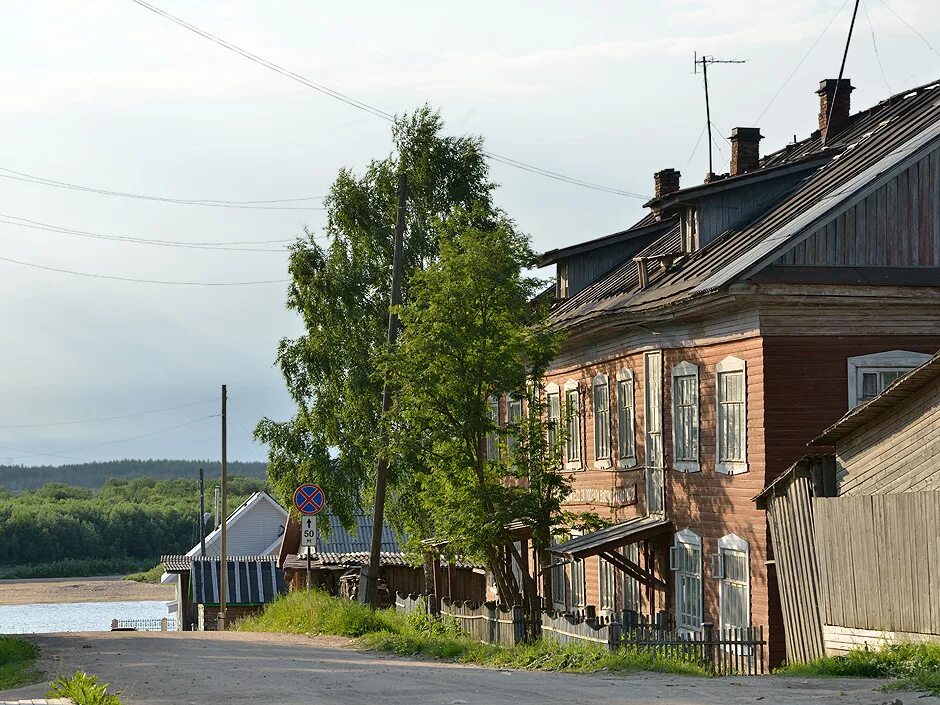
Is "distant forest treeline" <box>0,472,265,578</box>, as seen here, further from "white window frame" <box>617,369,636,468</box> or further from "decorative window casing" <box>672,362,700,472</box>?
"decorative window casing" <box>672,362,700,472</box>

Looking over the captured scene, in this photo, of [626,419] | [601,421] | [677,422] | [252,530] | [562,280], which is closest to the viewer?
[677,422]

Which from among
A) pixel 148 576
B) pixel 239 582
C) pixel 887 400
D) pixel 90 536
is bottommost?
pixel 148 576

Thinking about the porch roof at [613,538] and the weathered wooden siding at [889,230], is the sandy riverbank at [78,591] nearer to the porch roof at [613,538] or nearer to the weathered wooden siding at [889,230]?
the porch roof at [613,538]

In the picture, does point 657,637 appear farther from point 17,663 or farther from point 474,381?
point 17,663

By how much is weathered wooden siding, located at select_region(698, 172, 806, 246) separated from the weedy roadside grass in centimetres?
793

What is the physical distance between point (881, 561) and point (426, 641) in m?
8.99

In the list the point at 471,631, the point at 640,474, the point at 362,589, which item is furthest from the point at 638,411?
the point at 362,589

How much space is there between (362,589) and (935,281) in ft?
49.1

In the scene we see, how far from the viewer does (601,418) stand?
28.3m

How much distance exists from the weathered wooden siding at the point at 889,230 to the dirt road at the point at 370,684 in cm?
788

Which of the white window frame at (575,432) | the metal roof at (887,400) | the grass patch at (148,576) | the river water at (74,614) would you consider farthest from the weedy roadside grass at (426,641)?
the grass patch at (148,576)

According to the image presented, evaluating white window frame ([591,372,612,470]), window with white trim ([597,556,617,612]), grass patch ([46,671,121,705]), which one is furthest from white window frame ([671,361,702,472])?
grass patch ([46,671,121,705])

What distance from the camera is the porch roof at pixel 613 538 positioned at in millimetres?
23484

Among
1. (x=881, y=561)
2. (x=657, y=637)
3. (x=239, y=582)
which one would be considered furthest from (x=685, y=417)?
(x=239, y=582)
